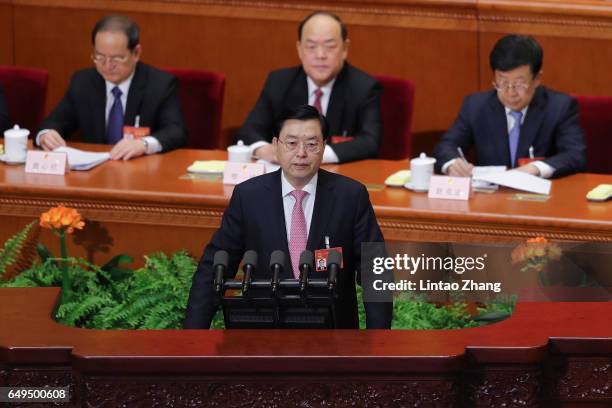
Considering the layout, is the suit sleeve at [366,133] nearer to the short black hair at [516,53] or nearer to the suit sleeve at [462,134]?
the suit sleeve at [462,134]

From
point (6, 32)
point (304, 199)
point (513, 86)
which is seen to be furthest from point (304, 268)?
point (6, 32)

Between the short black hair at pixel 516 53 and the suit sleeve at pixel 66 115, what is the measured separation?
72.4 inches

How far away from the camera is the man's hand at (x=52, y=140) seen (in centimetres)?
481

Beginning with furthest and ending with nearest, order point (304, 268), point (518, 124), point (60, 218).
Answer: point (518, 124) < point (60, 218) < point (304, 268)

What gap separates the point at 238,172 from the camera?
4.34 meters

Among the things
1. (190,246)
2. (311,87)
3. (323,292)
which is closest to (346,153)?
(311,87)

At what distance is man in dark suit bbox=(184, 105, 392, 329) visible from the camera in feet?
9.98

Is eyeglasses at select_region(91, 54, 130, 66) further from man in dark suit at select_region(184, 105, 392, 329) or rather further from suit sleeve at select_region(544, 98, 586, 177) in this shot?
man in dark suit at select_region(184, 105, 392, 329)

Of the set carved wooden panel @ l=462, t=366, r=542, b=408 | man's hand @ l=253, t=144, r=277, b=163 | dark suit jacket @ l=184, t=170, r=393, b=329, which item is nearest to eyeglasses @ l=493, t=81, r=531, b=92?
man's hand @ l=253, t=144, r=277, b=163

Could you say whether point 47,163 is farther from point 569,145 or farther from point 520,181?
point 569,145

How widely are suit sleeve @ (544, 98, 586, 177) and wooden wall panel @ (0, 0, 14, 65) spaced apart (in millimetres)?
2782

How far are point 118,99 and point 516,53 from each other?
5.65ft

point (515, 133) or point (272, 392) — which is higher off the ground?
point (515, 133)

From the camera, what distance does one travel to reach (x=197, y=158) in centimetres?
480
